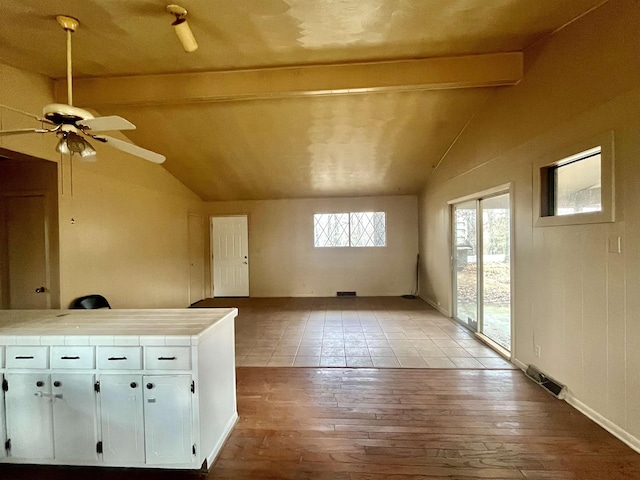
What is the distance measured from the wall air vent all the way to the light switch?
1.23 meters

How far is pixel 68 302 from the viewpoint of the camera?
3.22 m

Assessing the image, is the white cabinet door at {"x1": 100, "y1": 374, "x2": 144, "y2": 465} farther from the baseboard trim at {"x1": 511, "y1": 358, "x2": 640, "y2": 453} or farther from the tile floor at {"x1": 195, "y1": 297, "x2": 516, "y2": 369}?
the baseboard trim at {"x1": 511, "y1": 358, "x2": 640, "y2": 453}

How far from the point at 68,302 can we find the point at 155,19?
9.75 feet

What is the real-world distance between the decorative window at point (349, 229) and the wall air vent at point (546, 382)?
4.22 meters

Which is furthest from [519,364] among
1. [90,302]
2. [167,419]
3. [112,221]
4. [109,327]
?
[112,221]

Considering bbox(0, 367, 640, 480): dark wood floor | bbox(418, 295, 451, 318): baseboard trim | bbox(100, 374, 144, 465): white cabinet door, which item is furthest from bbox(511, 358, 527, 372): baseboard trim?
bbox(100, 374, 144, 465): white cabinet door

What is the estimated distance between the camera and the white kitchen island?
65.6 inches

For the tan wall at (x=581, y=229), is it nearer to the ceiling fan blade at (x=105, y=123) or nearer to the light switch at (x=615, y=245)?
the light switch at (x=615, y=245)

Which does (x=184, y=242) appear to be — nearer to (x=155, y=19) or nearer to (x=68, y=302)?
(x=68, y=302)

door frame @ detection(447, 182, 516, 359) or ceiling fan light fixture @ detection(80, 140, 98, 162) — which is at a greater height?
ceiling fan light fixture @ detection(80, 140, 98, 162)

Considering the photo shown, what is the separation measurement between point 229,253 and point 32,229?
3933mm

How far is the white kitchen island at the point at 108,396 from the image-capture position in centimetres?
167

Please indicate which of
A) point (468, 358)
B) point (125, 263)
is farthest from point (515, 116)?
point (125, 263)

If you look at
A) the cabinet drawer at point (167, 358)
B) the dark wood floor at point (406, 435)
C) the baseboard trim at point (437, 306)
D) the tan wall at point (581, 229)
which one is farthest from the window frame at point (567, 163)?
the cabinet drawer at point (167, 358)
